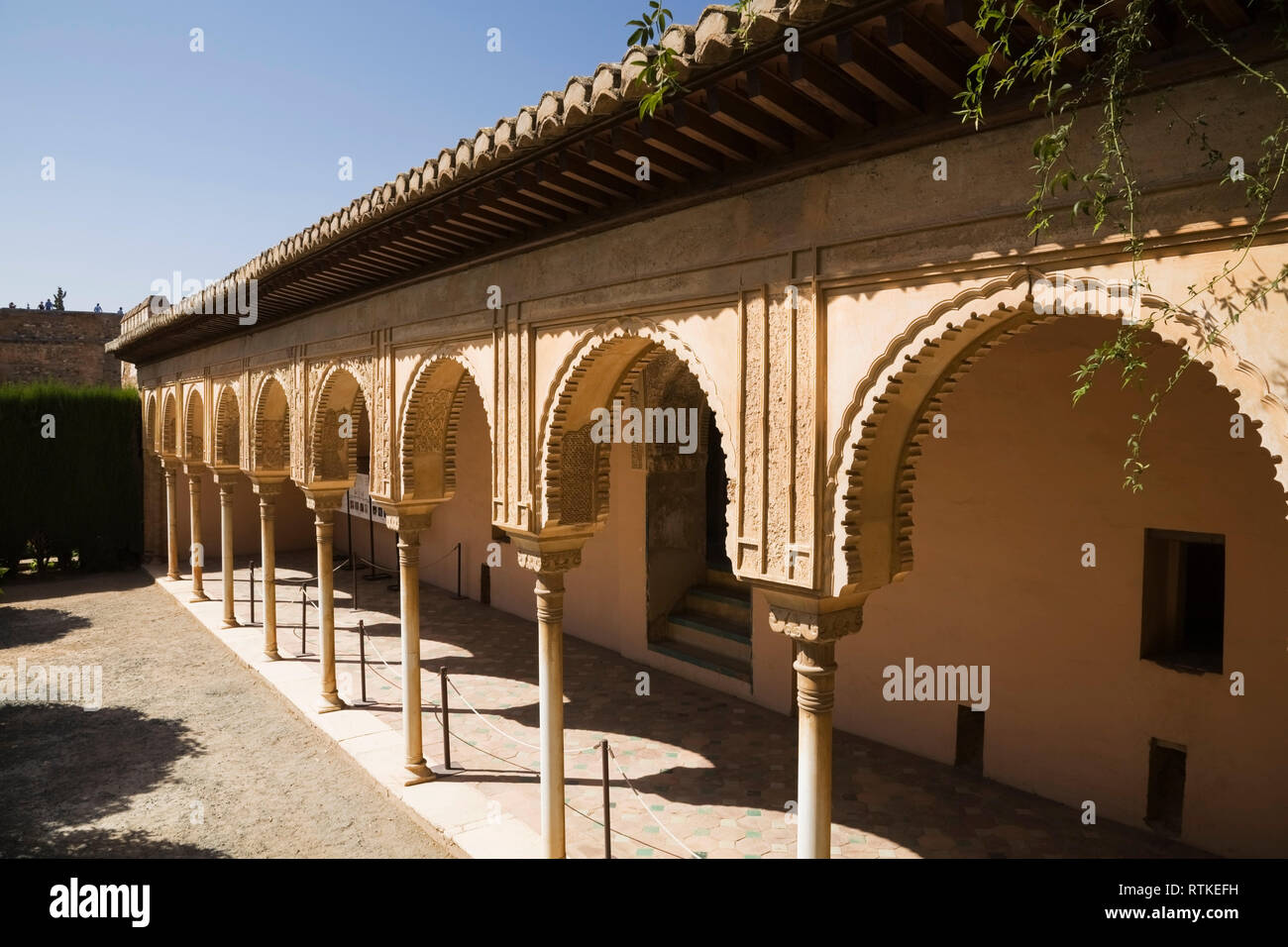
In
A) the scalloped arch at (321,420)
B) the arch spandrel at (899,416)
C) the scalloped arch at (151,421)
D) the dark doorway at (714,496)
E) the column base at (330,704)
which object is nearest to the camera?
the arch spandrel at (899,416)

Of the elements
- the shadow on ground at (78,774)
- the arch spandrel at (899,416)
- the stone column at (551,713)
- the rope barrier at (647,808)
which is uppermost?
the arch spandrel at (899,416)

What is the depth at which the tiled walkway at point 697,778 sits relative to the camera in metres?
6.17

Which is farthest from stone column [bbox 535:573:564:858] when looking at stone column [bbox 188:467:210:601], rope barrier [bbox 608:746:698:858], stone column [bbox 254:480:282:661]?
stone column [bbox 188:467:210:601]

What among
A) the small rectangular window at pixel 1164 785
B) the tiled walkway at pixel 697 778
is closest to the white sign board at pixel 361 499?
the tiled walkway at pixel 697 778

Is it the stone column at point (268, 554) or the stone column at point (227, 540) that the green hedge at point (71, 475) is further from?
the stone column at point (268, 554)

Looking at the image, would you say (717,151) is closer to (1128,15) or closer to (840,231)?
(840,231)

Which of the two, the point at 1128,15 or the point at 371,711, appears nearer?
the point at 1128,15

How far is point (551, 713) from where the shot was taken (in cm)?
589

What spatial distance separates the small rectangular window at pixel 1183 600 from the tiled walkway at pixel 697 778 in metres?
1.34

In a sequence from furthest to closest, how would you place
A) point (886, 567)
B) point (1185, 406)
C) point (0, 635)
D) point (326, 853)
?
point (0, 635) < point (326, 853) < point (1185, 406) < point (886, 567)

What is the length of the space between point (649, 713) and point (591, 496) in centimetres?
407

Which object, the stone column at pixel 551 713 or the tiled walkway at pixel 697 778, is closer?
the stone column at pixel 551 713

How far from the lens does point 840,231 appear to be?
390cm
